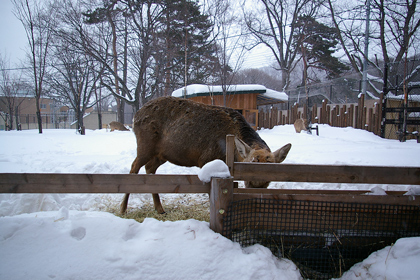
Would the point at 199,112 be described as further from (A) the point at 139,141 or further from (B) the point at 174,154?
(A) the point at 139,141

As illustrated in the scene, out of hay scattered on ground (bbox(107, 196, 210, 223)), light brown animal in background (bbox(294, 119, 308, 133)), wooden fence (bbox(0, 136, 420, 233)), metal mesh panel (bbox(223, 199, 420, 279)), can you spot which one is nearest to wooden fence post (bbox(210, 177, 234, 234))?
wooden fence (bbox(0, 136, 420, 233))

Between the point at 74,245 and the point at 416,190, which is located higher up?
the point at 416,190

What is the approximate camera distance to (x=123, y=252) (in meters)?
2.33

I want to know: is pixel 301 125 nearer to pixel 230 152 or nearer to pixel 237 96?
pixel 237 96

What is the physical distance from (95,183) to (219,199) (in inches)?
53.6

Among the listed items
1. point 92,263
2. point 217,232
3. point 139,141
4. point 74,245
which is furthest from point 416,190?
point 139,141

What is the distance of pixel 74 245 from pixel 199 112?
277 cm

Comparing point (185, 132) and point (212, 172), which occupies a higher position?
point (185, 132)

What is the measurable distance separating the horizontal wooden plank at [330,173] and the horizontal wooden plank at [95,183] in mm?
579

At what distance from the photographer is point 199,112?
437 cm

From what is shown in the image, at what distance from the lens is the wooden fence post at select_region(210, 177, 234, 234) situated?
256 centimetres

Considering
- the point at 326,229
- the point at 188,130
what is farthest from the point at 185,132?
the point at 326,229

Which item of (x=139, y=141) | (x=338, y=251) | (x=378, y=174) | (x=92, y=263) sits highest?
(x=139, y=141)

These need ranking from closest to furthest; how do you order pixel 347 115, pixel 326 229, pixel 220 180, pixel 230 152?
pixel 220 180 → pixel 230 152 → pixel 326 229 → pixel 347 115
